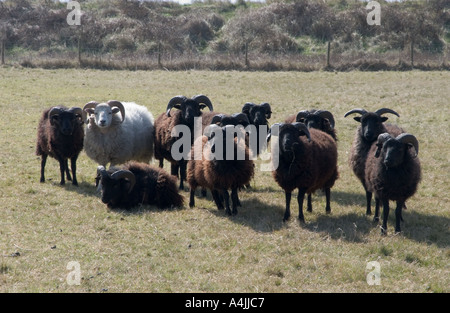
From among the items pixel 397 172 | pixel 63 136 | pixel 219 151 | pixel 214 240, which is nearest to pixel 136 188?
pixel 219 151

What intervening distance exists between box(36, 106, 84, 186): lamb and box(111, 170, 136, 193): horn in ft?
6.12

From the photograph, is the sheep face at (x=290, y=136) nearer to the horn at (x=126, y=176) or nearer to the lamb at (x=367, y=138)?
the lamb at (x=367, y=138)

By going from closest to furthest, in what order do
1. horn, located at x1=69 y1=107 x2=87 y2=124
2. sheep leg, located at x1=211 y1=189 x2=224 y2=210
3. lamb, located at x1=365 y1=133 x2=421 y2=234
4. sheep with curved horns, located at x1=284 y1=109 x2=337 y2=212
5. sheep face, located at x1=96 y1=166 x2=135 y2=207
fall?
lamb, located at x1=365 y1=133 x2=421 y2=234 < sheep face, located at x1=96 y1=166 x2=135 y2=207 < sheep leg, located at x1=211 y1=189 x2=224 y2=210 < sheep with curved horns, located at x1=284 y1=109 x2=337 y2=212 < horn, located at x1=69 y1=107 x2=87 y2=124

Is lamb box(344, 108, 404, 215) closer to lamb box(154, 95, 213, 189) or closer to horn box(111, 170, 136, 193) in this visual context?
lamb box(154, 95, 213, 189)

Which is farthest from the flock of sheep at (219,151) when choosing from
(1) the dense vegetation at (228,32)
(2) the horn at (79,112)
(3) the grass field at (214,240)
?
(1) the dense vegetation at (228,32)

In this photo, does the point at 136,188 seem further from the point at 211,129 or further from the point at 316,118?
the point at 316,118

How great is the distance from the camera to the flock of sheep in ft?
28.2

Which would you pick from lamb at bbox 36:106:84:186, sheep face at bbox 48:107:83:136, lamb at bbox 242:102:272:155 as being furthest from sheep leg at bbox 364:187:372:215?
sheep face at bbox 48:107:83:136

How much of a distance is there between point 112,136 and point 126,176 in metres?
2.11

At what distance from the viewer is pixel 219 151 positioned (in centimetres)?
953

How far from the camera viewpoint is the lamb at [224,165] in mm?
9516

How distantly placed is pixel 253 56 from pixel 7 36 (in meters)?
Result: 20.3
